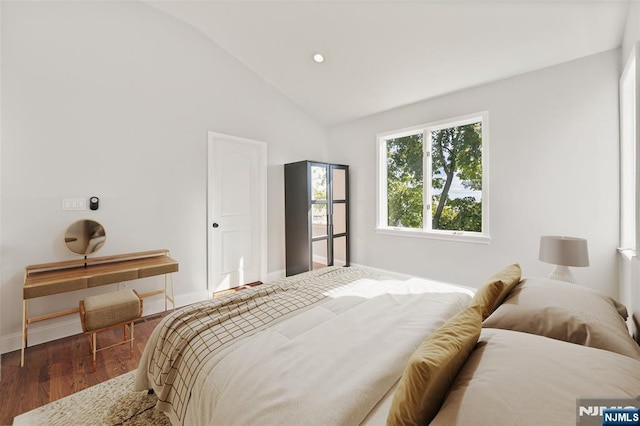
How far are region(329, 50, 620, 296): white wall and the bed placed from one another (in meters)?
1.69

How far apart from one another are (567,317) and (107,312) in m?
2.90

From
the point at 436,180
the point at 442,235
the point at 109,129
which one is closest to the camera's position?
the point at 109,129

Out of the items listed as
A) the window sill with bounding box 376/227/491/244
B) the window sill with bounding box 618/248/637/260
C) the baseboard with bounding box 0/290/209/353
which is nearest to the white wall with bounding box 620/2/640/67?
the window sill with bounding box 618/248/637/260

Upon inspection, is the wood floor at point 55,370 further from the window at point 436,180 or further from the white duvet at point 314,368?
the window at point 436,180

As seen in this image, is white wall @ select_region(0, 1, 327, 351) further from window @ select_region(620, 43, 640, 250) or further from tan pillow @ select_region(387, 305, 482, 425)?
window @ select_region(620, 43, 640, 250)

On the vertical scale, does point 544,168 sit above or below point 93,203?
above

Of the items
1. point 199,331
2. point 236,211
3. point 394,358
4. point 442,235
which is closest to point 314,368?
point 394,358

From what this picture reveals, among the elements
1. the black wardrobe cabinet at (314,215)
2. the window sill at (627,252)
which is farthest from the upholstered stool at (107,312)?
the window sill at (627,252)

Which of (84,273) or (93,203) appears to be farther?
(93,203)

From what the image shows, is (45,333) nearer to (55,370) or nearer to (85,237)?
(55,370)

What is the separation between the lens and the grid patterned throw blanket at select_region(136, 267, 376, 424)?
1.22 meters

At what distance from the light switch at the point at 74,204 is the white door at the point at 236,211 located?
122cm

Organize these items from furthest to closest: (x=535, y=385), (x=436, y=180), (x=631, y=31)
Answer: (x=436, y=180), (x=631, y=31), (x=535, y=385)

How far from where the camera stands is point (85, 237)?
2.53 m
